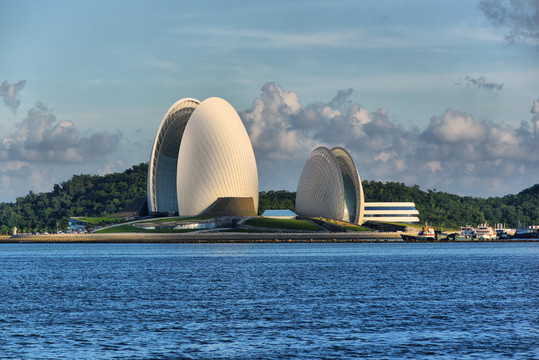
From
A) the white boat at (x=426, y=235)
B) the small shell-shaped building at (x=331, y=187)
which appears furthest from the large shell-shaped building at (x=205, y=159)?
the white boat at (x=426, y=235)

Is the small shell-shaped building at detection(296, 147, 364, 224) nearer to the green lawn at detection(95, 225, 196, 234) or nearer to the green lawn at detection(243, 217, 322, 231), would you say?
the green lawn at detection(243, 217, 322, 231)

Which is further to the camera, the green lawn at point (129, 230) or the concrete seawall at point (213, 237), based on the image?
the green lawn at point (129, 230)

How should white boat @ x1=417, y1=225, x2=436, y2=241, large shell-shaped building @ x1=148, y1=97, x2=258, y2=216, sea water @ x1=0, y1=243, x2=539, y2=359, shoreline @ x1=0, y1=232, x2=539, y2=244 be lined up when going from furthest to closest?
white boat @ x1=417, y1=225, x2=436, y2=241 < large shell-shaped building @ x1=148, y1=97, x2=258, y2=216 < shoreline @ x1=0, y1=232, x2=539, y2=244 < sea water @ x1=0, y1=243, x2=539, y2=359

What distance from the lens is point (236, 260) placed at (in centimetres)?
7381

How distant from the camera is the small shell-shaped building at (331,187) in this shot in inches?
5758

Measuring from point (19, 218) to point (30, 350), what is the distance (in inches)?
6921

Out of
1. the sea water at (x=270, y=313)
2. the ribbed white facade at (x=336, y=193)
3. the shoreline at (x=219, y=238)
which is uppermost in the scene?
the ribbed white facade at (x=336, y=193)

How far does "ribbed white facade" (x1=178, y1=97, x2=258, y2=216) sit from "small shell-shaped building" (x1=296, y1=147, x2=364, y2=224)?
59.5ft

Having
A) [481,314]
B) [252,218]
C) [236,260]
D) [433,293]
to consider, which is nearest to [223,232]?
[252,218]

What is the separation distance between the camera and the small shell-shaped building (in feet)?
480

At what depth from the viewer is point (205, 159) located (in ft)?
443

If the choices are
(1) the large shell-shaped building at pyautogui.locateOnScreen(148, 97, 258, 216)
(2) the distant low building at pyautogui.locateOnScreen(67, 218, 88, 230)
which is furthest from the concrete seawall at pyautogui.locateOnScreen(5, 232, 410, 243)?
(2) the distant low building at pyautogui.locateOnScreen(67, 218, 88, 230)

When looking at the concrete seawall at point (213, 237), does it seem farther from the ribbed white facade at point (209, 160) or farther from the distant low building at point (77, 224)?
the distant low building at point (77, 224)

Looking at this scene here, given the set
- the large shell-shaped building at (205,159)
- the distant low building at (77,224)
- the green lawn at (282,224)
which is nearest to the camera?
the green lawn at (282,224)
